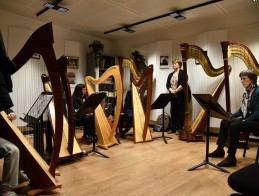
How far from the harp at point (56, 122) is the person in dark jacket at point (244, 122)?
218cm

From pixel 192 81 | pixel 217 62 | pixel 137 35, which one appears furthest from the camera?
pixel 137 35

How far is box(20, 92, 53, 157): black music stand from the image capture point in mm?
2490

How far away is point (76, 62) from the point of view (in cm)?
647

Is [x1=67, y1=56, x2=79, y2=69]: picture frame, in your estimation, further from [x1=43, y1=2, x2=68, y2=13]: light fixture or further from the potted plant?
[x1=43, y1=2, x2=68, y2=13]: light fixture

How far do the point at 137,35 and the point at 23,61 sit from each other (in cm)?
548

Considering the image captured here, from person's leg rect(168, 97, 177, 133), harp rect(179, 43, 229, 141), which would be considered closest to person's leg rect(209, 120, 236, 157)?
harp rect(179, 43, 229, 141)

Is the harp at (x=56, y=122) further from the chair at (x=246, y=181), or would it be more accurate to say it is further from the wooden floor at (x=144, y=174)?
the chair at (x=246, y=181)

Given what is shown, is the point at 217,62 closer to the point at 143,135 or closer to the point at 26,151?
the point at 143,135

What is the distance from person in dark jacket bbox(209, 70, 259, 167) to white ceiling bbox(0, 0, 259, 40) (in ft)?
6.68

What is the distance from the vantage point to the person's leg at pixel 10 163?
1890mm

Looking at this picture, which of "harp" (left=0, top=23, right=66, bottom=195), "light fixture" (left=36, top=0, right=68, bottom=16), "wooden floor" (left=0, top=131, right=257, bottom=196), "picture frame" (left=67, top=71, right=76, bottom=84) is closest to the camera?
"harp" (left=0, top=23, right=66, bottom=195)

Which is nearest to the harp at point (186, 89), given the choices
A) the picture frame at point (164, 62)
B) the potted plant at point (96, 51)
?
the picture frame at point (164, 62)

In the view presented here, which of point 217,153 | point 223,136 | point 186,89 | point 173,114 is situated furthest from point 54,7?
point 217,153

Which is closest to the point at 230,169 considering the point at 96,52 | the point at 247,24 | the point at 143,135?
the point at 143,135
